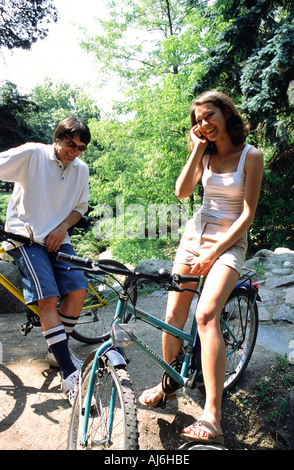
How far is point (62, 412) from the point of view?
216 cm

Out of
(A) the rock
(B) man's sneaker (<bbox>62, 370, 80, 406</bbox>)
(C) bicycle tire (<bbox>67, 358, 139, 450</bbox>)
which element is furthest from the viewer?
(A) the rock

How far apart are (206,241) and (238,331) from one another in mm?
809

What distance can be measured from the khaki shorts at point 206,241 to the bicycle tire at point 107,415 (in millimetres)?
805

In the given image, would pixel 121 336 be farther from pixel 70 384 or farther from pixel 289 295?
pixel 289 295

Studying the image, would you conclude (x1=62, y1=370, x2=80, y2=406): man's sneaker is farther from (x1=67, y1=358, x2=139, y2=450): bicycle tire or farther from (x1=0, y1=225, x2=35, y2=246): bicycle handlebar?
(x1=0, y1=225, x2=35, y2=246): bicycle handlebar

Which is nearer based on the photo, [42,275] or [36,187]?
[42,275]

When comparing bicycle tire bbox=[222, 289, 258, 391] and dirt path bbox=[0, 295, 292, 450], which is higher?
bicycle tire bbox=[222, 289, 258, 391]

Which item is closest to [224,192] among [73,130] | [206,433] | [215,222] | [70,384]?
[215,222]

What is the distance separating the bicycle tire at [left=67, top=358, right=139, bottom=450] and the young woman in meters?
0.48

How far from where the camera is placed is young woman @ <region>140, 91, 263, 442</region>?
1.71 meters

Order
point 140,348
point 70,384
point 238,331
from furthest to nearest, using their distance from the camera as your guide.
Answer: point 238,331 < point 70,384 < point 140,348

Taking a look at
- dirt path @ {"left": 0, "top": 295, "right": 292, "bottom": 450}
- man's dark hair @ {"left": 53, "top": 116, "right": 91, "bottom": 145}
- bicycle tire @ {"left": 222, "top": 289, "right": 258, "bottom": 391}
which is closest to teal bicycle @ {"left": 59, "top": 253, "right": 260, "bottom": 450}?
dirt path @ {"left": 0, "top": 295, "right": 292, "bottom": 450}

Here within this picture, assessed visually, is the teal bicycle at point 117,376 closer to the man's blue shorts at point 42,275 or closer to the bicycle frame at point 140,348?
the bicycle frame at point 140,348
